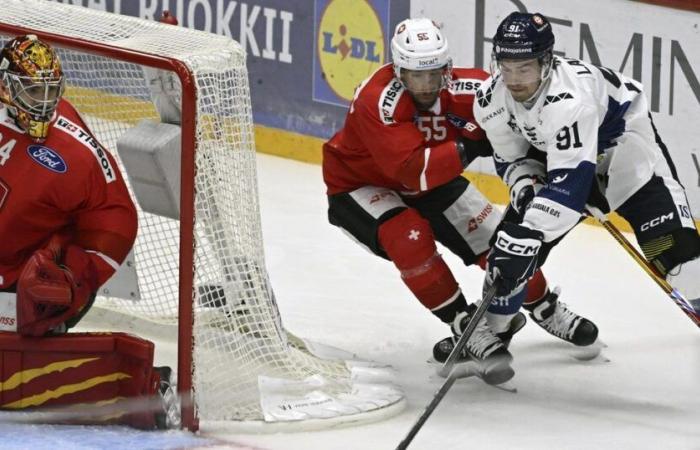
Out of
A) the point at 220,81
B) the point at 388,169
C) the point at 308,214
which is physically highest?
the point at 220,81

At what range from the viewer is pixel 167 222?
5203 mm

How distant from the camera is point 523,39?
4.55 metres

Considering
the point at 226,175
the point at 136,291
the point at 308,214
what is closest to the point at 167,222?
the point at 136,291

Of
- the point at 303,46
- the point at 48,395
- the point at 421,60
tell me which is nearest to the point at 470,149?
the point at 421,60

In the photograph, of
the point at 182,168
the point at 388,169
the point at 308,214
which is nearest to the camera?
the point at 182,168

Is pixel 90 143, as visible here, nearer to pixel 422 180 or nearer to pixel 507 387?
pixel 422 180

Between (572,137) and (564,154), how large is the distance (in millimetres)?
47

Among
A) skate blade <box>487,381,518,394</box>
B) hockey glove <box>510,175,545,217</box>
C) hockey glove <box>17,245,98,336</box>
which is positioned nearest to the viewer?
hockey glove <box>17,245,98,336</box>

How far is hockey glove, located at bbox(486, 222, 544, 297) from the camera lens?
454 cm

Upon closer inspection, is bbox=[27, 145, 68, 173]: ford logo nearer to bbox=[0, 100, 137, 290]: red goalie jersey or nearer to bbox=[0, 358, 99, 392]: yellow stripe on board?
bbox=[0, 100, 137, 290]: red goalie jersey

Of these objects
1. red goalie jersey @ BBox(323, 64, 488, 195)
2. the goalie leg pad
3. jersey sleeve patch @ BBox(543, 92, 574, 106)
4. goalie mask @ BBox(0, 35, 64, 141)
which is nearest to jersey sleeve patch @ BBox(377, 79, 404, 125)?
red goalie jersey @ BBox(323, 64, 488, 195)

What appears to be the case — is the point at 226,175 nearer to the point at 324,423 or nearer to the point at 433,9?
the point at 324,423

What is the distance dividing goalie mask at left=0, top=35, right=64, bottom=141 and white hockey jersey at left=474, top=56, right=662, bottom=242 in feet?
3.78

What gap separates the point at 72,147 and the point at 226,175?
0.40 m
